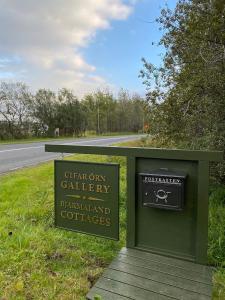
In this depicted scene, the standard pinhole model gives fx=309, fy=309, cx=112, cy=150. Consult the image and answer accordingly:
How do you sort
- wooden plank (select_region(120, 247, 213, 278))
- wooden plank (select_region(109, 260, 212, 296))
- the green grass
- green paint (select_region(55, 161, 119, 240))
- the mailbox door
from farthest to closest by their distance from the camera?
green paint (select_region(55, 161, 119, 240))
the mailbox door
wooden plank (select_region(120, 247, 213, 278))
the green grass
wooden plank (select_region(109, 260, 212, 296))

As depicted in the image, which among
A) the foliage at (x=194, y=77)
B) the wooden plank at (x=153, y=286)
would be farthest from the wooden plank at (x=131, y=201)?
the foliage at (x=194, y=77)

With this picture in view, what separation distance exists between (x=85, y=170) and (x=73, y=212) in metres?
0.56

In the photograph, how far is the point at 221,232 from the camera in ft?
13.4

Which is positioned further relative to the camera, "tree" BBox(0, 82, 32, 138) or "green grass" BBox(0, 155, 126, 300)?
"tree" BBox(0, 82, 32, 138)

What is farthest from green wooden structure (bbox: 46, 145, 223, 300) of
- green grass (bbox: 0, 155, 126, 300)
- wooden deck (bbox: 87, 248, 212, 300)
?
green grass (bbox: 0, 155, 126, 300)

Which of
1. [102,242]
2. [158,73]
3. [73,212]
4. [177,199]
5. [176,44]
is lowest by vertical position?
[102,242]

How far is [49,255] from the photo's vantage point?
11.2ft

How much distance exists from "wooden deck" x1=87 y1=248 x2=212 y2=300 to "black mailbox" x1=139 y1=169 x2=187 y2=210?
56 cm

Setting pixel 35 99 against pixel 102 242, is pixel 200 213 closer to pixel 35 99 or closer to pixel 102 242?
pixel 102 242

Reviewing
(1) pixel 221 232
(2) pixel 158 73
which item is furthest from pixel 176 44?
(1) pixel 221 232

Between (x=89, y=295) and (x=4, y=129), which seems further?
(x=4, y=129)

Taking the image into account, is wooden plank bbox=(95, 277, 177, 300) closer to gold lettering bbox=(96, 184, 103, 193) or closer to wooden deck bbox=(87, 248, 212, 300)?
wooden deck bbox=(87, 248, 212, 300)

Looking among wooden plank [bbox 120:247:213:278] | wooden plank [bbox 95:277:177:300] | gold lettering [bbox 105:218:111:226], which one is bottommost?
wooden plank [bbox 95:277:177:300]

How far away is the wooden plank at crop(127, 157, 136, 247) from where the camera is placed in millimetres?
3275
